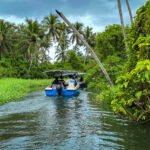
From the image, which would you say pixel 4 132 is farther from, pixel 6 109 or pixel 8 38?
pixel 8 38

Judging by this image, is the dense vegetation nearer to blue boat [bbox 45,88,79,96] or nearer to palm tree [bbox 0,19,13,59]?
palm tree [bbox 0,19,13,59]

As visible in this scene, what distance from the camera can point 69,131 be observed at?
12.1m

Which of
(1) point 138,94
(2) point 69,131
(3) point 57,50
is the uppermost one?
(3) point 57,50

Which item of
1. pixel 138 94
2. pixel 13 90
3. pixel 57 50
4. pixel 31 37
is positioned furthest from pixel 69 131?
pixel 57 50

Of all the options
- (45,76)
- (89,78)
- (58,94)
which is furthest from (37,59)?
(58,94)

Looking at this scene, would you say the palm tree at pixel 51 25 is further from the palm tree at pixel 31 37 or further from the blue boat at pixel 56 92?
the blue boat at pixel 56 92

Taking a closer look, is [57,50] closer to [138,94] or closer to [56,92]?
[56,92]

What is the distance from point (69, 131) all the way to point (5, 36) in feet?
150

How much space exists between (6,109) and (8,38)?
129 feet

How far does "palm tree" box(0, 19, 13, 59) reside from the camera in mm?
54469

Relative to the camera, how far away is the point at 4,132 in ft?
39.4

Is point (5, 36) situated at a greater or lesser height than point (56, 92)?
greater

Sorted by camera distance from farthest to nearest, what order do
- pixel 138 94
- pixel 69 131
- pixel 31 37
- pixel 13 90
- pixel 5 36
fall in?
pixel 5 36 < pixel 31 37 < pixel 13 90 < pixel 69 131 < pixel 138 94

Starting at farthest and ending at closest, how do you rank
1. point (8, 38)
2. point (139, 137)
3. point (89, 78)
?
1. point (8, 38)
2. point (89, 78)
3. point (139, 137)
